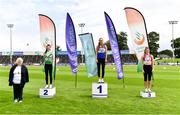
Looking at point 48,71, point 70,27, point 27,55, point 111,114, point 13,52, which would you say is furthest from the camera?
point 27,55

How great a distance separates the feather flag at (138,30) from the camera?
1593 centimetres

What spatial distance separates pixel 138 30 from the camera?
16047 mm

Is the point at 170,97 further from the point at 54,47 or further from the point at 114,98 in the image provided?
the point at 54,47

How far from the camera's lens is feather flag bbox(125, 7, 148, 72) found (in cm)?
1593

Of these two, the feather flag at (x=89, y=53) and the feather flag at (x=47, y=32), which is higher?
the feather flag at (x=47, y=32)

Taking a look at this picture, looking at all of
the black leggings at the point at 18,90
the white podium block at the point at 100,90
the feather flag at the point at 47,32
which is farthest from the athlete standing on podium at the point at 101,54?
the black leggings at the point at 18,90

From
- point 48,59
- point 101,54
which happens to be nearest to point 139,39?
point 101,54

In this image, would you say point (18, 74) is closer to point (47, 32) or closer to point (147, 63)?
point (47, 32)

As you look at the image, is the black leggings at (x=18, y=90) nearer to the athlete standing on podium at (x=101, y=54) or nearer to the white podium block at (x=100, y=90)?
the white podium block at (x=100, y=90)

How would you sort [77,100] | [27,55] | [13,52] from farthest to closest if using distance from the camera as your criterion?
[27,55] < [13,52] < [77,100]

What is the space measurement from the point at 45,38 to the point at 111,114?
614cm

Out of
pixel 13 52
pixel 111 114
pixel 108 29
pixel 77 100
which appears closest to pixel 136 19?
pixel 108 29

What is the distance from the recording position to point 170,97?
15258 millimetres

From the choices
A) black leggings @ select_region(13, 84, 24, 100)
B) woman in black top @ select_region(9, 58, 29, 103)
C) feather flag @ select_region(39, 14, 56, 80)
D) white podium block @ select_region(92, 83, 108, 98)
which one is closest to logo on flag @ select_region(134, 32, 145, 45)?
white podium block @ select_region(92, 83, 108, 98)
